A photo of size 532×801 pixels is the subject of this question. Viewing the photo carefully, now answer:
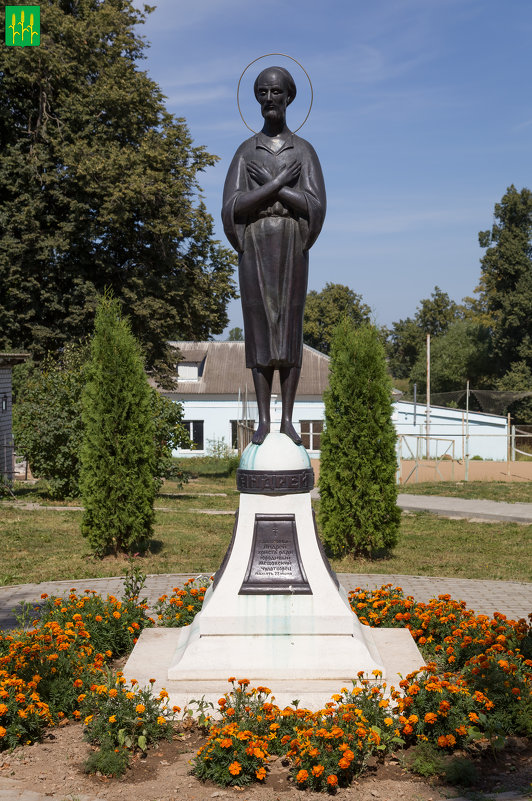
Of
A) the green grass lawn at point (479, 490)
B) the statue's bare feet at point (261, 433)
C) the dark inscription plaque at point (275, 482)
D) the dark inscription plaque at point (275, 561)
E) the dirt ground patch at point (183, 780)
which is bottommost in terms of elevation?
the green grass lawn at point (479, 490)

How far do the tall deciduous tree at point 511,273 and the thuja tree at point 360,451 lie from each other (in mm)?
32584

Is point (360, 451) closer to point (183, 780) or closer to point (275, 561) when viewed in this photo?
point (275, 561)

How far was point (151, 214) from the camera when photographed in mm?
21422

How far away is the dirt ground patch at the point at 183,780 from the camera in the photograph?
12.0ft

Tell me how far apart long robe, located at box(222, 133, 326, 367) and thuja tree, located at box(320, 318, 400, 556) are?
451 cm

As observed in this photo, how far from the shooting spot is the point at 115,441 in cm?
970

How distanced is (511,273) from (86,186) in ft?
88.5

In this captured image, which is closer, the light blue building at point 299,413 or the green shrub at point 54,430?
the green shrub at point 54,430

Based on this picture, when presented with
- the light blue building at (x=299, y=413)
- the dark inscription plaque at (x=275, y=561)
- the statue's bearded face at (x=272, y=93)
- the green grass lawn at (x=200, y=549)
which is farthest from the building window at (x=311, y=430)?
the statue's bearded face at (x=272, y=93)

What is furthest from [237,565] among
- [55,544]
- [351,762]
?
[55,544]

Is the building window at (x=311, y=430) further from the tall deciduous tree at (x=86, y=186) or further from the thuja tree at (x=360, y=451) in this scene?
the thuja tree at (x=360, y=451)

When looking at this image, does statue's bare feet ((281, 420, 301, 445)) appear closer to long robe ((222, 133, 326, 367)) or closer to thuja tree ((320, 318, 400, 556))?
long robe ((222, 133, 326, 367))

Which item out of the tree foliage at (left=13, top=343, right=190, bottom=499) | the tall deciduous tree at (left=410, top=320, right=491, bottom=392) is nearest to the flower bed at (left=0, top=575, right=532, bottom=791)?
the tree foliage at (left=13, top=343, right=190, bottom=499)

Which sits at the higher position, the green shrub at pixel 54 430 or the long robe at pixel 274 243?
the long robe at pixel 274 243
